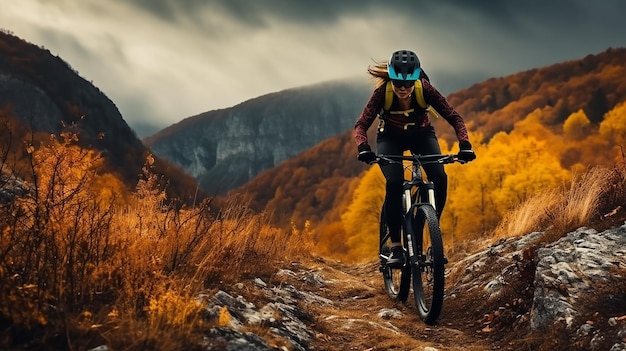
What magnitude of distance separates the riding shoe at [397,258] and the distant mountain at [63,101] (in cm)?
7904

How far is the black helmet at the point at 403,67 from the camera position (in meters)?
5.54

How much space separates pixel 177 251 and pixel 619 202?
5311 millimetres

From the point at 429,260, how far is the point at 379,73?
7.59 ft

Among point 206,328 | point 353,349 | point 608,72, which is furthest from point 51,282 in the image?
point 608,72

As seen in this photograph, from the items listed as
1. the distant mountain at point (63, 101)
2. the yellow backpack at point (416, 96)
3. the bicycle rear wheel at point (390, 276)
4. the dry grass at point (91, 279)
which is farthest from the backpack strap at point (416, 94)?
the distant mountain at point (63, 101)

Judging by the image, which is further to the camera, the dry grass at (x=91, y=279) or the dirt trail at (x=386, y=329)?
the dirt trail at (x=386, y=329)

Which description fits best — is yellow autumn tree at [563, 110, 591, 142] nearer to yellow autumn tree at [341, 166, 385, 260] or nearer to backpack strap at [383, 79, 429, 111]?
yellow autumn tree at [341, 166, 385, 260]

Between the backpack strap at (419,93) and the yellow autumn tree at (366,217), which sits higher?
the backpack strap at (419,93)

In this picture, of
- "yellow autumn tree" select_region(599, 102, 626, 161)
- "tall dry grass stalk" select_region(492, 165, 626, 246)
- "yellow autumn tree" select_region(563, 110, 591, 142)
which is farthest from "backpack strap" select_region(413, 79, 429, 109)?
"yellow autumn tree" select_region(563, 110, 591, 142)

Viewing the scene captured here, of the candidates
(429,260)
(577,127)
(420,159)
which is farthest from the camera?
(577,127)

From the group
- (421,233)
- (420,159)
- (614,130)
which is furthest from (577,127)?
(421,233)

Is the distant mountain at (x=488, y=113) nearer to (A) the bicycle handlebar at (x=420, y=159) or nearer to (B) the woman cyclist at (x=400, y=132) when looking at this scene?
(B) the woman cyclist at (x=400, y=132)

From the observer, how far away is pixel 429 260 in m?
5.54

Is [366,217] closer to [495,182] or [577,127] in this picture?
[495,182]
